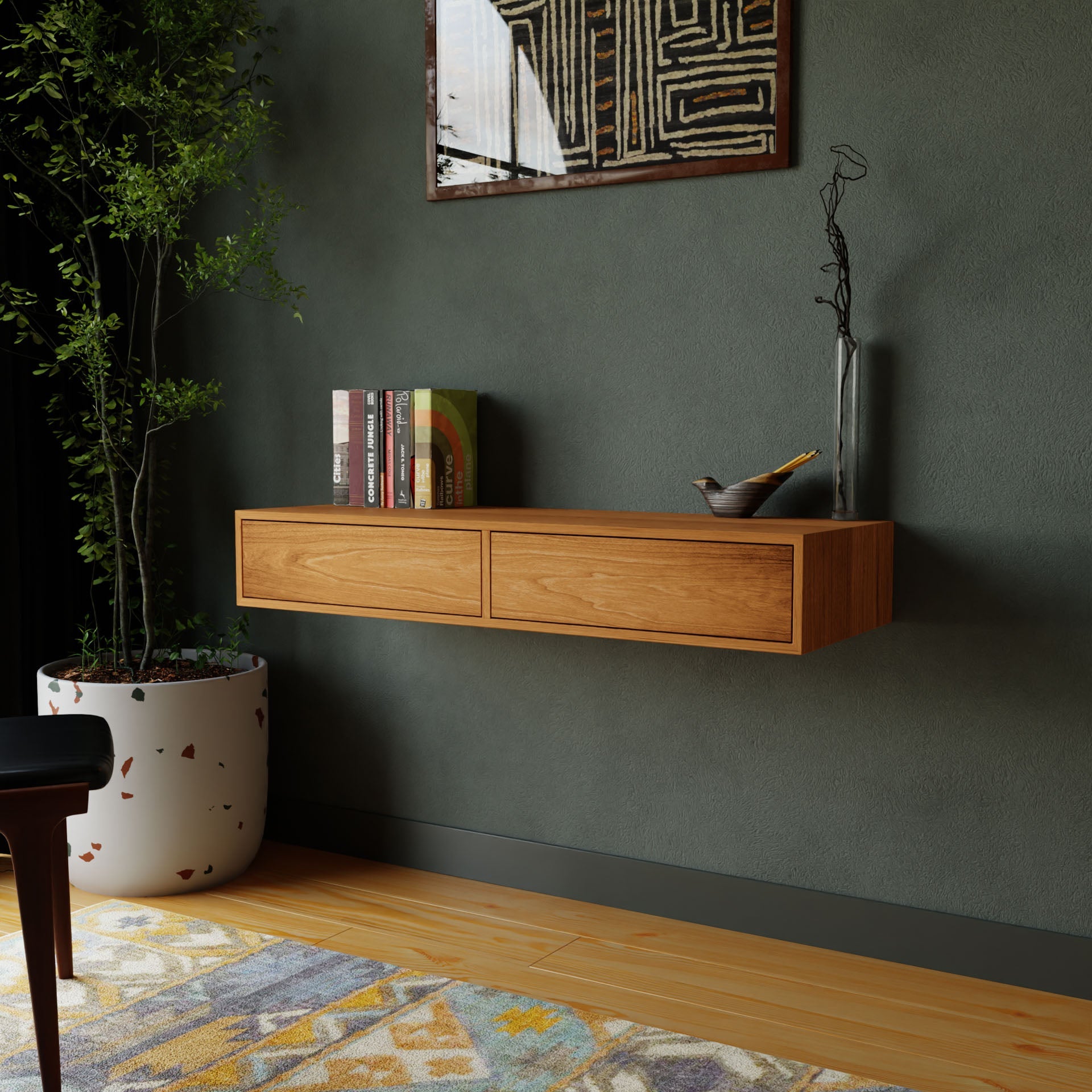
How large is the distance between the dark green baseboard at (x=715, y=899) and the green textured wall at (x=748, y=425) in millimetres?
32

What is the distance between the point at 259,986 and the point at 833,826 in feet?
3.41

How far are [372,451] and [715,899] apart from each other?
42.6 inches

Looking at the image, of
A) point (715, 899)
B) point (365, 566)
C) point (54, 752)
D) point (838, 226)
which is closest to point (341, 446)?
point (365, 566)

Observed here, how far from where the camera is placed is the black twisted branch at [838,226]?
2.04 m

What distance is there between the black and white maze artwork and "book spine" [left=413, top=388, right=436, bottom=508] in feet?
1.64

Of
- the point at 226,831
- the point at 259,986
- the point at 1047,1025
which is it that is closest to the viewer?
the point at 1047,1025

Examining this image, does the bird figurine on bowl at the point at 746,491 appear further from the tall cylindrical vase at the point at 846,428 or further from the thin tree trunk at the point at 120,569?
the thin tree trunk at the point at 120,569

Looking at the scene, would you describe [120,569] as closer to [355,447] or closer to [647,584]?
[355,447]

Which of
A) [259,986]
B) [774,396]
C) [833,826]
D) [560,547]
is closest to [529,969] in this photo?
[259,986]

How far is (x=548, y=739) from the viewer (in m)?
2.46

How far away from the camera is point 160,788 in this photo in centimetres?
235

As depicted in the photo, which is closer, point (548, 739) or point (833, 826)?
point (833, 826)

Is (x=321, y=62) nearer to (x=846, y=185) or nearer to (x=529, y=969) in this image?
(x=846, y=185)

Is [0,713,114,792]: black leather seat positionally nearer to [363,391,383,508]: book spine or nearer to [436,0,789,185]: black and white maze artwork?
[363,391,383,508]: book spine
